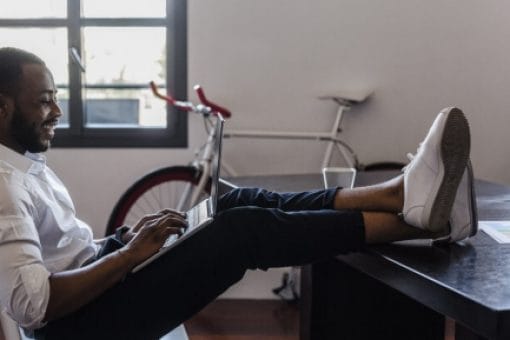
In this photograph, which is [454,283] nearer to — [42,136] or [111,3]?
[42,136]

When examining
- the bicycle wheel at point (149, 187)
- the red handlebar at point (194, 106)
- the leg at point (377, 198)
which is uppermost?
the red handlebar at point (194, 106)

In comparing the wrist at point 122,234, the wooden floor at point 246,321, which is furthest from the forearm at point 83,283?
the wooden floor at point 246,321

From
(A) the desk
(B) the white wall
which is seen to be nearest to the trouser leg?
(A) the desk

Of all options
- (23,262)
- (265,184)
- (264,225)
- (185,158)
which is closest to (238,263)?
(264,225)

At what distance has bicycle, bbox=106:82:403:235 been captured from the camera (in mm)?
2828

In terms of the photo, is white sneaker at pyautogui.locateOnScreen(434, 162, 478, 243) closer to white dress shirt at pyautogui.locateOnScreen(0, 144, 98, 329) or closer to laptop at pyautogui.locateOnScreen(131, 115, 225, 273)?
laptop at pyautogui.locateOnScreen(131, 115, 225, 273)

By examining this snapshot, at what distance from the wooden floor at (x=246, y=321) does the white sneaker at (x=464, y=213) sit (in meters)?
1.37

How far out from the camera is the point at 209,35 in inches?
117

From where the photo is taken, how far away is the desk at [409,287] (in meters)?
1.03

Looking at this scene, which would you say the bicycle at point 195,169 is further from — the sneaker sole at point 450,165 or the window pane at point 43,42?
the sneaker sole at point 450,165

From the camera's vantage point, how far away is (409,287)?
120 centimetres

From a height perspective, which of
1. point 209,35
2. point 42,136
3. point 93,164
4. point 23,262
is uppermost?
point 209,35

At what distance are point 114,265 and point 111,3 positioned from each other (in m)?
2.07

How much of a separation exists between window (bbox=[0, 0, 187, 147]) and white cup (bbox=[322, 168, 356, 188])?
998 mm
